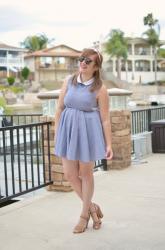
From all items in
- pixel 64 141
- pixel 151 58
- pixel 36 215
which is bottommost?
pixel 36 215

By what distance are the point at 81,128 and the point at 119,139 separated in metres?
3.54

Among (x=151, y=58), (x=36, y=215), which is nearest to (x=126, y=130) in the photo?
(x=36, y=215)

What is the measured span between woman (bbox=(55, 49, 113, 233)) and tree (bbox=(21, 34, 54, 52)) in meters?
93.4

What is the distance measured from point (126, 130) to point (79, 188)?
11.6ft

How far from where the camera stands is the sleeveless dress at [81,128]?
3971mm

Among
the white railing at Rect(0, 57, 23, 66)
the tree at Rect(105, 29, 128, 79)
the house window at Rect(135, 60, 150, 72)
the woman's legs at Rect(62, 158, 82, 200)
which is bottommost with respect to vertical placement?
the woman's legs at Rect(62, 158, 82, 200)

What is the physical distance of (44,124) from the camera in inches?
232

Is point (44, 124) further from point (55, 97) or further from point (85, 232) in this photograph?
point (85, 232)

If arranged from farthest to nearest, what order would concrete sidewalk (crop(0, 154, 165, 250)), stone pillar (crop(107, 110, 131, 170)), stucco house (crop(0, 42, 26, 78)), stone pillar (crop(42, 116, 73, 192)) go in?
stucco house (crop(0, 42, 26, 78)) → stone pillar (crop(107, 110, 131, 170)) → stone pillar (crop(42, 116, 73, 192)) → concrete sidewalk (crop(0, 154, 165, 250))

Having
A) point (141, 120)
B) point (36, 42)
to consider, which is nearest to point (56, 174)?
point (141, 120)

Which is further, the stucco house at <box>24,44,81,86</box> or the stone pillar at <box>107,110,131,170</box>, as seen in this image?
the stucco house at <box>24,44,81,86</box>

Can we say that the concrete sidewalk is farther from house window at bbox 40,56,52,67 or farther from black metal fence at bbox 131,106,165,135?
house window at bbox 40,56,52,67

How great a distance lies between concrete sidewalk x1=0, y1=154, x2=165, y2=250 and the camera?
3891 millimetres

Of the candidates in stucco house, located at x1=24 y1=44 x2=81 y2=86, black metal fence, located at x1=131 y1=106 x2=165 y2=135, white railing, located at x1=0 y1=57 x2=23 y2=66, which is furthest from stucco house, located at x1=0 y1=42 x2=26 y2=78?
black metal fence, located at x1=131 y1=106 x2=165 y2=135
